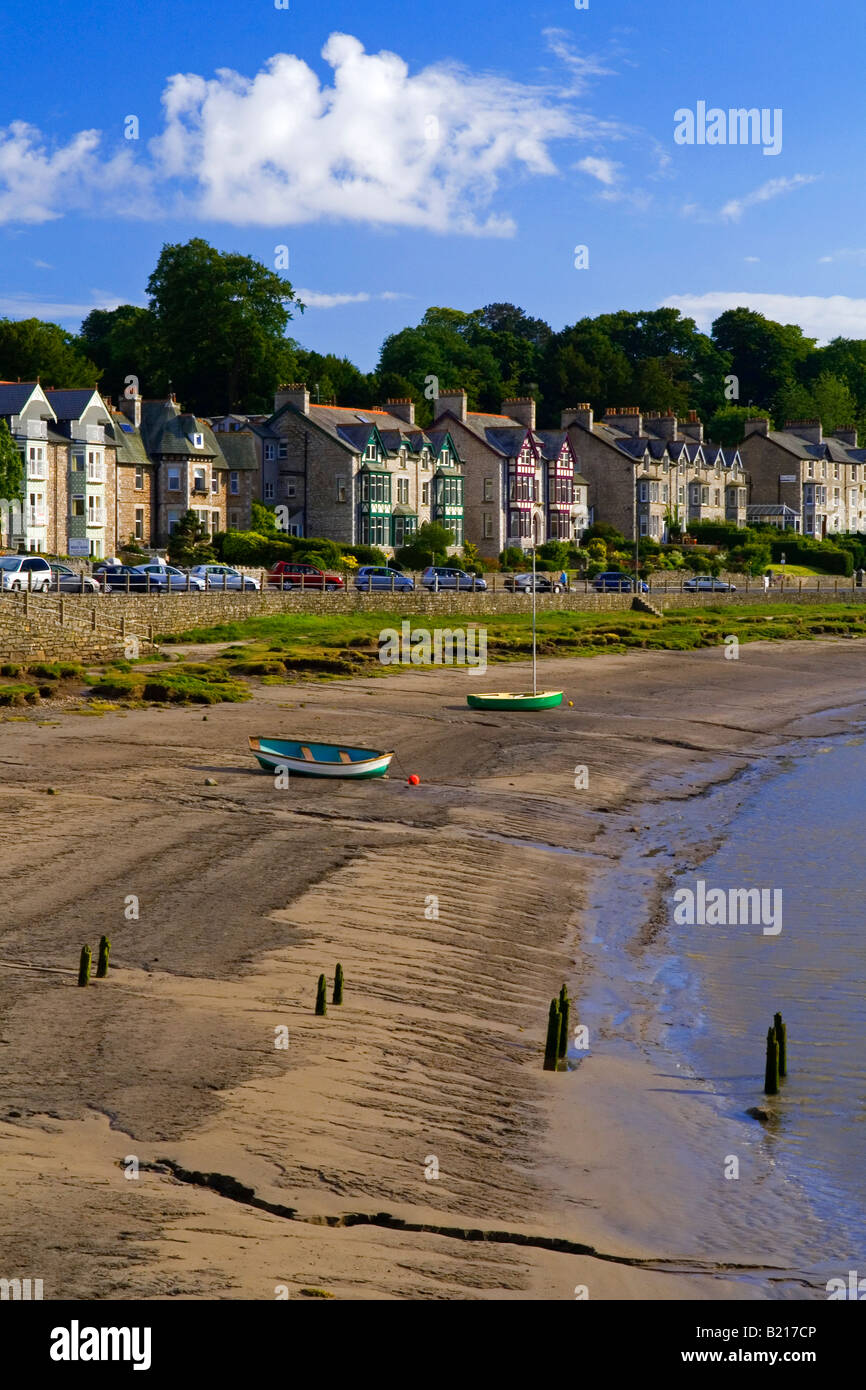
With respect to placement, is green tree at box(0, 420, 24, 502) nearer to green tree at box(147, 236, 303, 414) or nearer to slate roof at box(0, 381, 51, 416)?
slate roof at box(0, 381, 51, 416)

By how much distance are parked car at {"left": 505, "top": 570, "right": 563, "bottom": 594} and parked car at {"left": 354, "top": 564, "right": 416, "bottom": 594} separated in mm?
7466

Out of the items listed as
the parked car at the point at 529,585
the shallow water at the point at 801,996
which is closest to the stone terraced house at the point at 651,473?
the parked car at the point at 529,585

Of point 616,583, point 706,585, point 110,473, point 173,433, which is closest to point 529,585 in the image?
point 616,583

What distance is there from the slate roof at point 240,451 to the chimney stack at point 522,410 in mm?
25813

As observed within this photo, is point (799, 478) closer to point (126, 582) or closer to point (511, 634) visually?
point (511, 634)

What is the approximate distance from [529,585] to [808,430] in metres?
73.8

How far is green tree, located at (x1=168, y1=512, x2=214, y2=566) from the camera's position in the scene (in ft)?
234

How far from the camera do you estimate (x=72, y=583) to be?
170ft

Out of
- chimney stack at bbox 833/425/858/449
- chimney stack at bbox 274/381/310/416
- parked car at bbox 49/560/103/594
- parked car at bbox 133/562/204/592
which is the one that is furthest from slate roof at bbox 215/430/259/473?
chimney stack at bbox 833/425/858/449

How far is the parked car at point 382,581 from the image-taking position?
65188mm

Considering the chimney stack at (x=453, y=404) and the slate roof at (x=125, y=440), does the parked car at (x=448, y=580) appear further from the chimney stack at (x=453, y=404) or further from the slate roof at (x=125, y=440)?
the chimney stack at (x=453, y=404)
